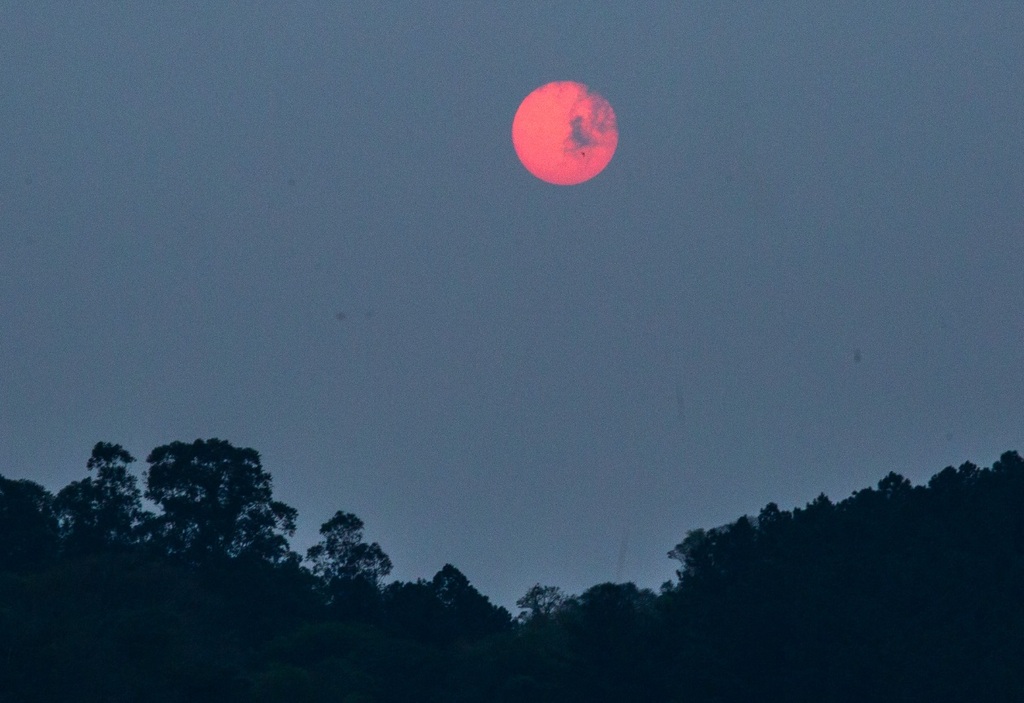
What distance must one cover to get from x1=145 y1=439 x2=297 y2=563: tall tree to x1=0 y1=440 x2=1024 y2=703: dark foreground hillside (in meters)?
0.10

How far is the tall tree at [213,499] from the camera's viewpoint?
70125 mm

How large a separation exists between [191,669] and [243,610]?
72.5 ft

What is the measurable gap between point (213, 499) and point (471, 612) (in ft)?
47.7

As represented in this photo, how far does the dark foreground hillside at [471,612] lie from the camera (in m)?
42.5

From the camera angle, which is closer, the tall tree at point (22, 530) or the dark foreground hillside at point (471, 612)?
the dark foreground hillside at point (471, 612)

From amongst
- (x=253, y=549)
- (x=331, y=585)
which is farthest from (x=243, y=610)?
(x=331, y=585)

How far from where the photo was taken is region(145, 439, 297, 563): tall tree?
230 feet

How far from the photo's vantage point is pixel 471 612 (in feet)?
222

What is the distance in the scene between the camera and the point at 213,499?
71.2 m

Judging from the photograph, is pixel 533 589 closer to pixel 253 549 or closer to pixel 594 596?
pixel 253 549

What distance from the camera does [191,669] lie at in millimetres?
42062

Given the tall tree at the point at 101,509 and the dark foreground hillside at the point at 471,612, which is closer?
the dark foreground hillside at the point at 471,612

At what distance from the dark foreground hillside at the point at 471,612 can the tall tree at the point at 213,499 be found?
0.33 ft

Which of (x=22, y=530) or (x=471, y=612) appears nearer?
(x=22, y=530)
